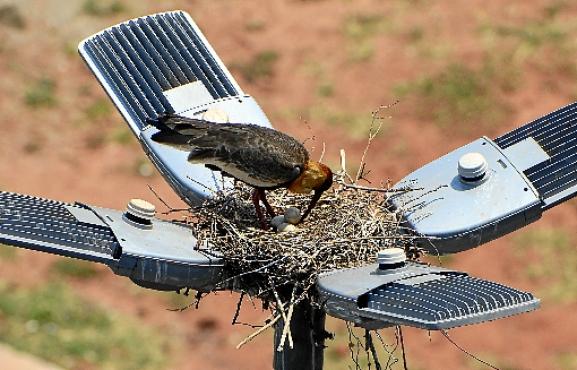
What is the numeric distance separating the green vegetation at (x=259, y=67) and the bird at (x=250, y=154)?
938 centimetres

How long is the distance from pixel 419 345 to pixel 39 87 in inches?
247

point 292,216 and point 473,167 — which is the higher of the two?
point 473,167

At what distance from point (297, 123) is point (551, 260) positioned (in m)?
3.43

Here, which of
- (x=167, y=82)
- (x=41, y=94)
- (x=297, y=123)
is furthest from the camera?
(x=41, y=94)

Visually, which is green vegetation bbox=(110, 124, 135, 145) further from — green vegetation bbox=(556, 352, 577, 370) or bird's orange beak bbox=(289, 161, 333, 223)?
bird's orange beak bbox=(289, 161, 333, 223)

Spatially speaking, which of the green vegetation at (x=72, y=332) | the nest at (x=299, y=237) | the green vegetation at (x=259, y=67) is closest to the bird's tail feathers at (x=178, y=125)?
the nest at (x=299, y=237)

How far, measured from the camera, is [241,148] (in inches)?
327

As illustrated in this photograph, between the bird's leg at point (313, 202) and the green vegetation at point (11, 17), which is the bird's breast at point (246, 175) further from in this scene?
the green vegetation at point (11, 17)

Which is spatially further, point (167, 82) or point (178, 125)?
point (167, 82)

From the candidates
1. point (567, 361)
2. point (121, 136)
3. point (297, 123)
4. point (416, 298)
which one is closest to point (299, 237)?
point (416, 298)

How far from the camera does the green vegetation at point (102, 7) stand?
1900cm

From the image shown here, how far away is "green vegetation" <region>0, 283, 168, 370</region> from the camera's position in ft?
44.1

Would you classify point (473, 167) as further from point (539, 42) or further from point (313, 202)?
point (539, 42)

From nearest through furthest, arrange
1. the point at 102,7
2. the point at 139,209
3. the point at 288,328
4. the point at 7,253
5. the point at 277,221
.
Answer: the point at 288,328
the point at 139,209
the point at 277,221
the point at 7,253
the point at 102,7
